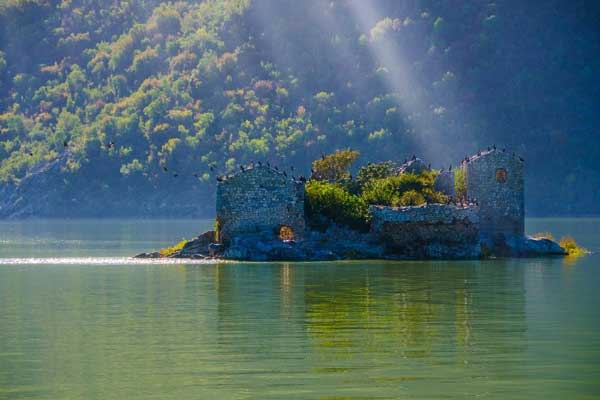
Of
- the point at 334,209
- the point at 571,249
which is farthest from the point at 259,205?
the point at 571,249

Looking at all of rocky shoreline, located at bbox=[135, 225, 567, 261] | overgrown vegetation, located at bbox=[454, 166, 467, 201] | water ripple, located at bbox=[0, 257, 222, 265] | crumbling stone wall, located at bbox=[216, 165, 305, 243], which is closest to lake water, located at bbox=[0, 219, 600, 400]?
water ripple, located at bbox=[0, 257, 222, 265]

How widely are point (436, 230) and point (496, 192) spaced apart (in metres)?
3.64

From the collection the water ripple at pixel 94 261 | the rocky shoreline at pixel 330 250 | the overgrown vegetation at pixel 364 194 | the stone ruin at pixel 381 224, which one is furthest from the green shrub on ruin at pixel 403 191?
the water ripple at pixel 94 261

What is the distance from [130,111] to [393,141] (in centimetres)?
3702

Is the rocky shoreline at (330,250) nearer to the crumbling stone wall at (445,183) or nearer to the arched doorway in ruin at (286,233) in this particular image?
the arched doorway in ruin at (286,233)

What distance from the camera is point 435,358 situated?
2589 centimetres

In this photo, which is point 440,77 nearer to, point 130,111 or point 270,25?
point 270,25

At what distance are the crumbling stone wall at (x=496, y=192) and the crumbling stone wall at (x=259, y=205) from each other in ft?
21.4

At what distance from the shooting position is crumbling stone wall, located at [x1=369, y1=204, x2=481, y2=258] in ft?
180

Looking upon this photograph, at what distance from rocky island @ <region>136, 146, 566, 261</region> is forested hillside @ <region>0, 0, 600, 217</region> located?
86.5m

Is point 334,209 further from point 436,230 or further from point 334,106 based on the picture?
point 334,106

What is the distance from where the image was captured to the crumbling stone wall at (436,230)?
5475 cm

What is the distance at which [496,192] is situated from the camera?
57312mm

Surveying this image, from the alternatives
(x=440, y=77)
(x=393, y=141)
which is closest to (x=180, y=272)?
(x=393, y=141)
